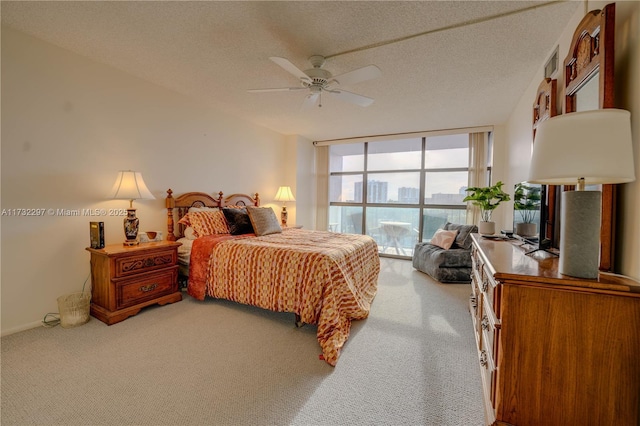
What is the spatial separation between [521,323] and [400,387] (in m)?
0.90

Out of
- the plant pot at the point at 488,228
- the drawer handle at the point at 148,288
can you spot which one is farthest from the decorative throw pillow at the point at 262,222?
the plant pot at the point at 488,228

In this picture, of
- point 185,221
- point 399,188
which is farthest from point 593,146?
point 399,188

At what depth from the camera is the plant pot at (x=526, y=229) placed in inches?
80.3

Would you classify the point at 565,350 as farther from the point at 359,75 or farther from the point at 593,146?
the point at 359,75

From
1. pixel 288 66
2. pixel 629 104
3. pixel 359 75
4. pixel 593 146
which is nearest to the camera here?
pixel 593 146

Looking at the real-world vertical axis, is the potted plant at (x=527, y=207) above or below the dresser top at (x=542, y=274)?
above

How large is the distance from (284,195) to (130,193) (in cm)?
270

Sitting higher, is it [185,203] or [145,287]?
[185,203]

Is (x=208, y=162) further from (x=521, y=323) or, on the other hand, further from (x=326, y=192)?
(x=521, y=323)

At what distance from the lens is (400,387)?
1.67 meters

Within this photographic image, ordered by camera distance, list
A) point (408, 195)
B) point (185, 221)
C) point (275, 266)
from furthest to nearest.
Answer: point (408, 195), point (185, 221), point (275, 266)

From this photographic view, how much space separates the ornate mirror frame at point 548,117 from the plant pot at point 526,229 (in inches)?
7.9

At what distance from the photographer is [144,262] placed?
105 inches

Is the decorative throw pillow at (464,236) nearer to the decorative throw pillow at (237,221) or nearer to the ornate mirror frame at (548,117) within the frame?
the ornate mirror frame at (548,117)
